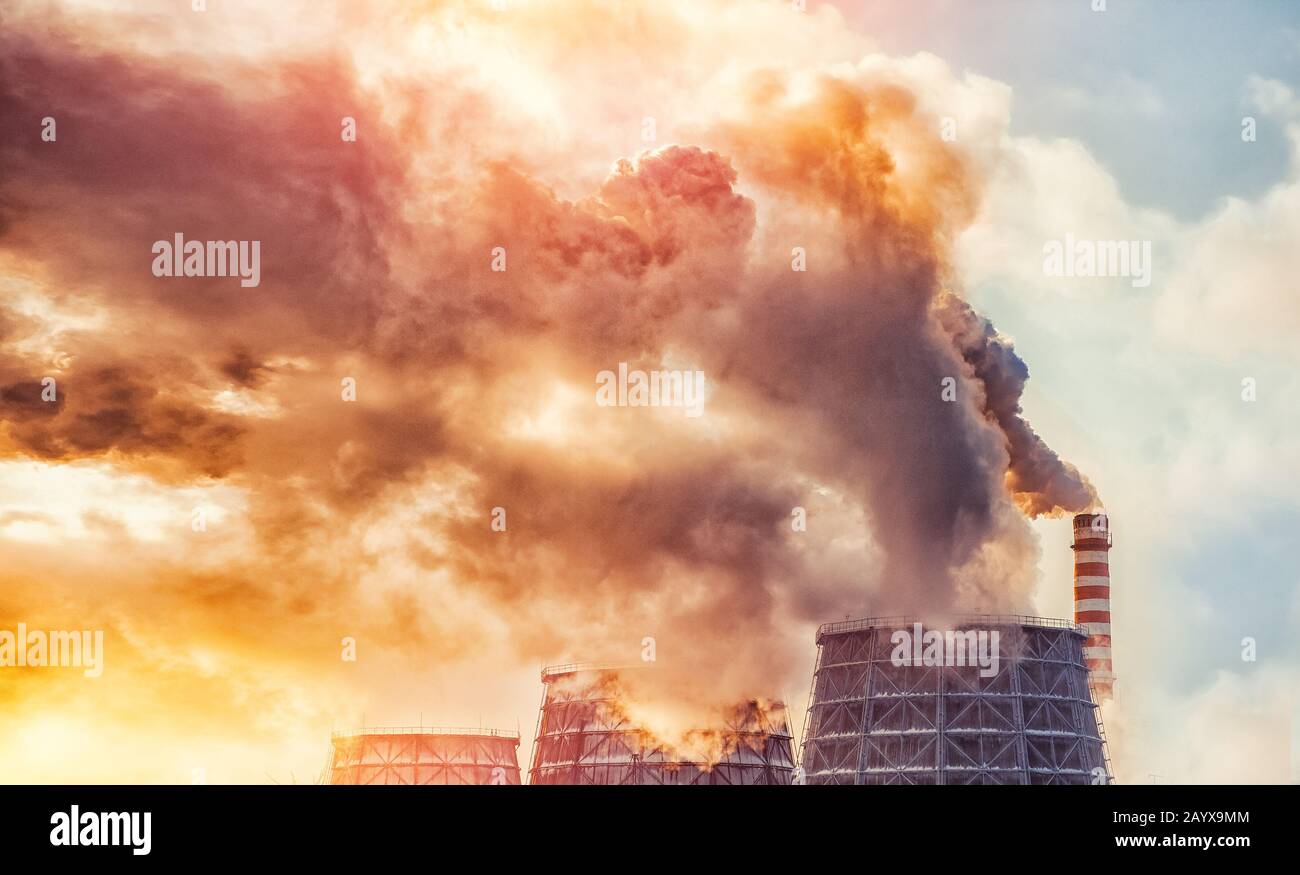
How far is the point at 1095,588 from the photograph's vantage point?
118 metres

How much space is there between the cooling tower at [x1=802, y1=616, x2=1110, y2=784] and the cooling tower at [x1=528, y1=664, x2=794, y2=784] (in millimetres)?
4982

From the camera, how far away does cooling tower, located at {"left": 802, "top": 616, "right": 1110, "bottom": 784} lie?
325 ft

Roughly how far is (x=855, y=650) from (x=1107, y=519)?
27294 millimetres

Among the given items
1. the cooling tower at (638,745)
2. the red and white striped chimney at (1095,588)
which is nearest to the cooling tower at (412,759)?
the cooling tower at (638,745)

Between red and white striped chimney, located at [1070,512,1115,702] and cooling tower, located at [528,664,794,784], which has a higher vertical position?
red and white striped chimney, located at [1070,512,1115,702]

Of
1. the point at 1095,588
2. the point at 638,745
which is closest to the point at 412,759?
the point at 638,745

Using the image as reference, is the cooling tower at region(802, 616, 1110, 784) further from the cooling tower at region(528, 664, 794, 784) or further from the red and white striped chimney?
the red and white striped chimney

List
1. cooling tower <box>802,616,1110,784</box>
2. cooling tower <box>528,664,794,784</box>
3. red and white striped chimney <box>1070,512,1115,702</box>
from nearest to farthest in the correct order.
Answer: cooling tower <box>802,616,1110,784</box> → cooling tower <box>528,664,794,784</box> → red and white striped chimney <box>1070,512,1115,702</box>

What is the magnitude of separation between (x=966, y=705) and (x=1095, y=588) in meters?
22.8

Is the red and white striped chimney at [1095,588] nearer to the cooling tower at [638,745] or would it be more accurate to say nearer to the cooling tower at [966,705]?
the cooling tower at [966,705]

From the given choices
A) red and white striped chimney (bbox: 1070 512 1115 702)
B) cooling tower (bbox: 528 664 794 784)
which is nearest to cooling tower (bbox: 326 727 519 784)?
cooling tower (bbox: 528 664 794 784)

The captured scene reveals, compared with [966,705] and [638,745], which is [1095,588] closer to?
[966,705]
